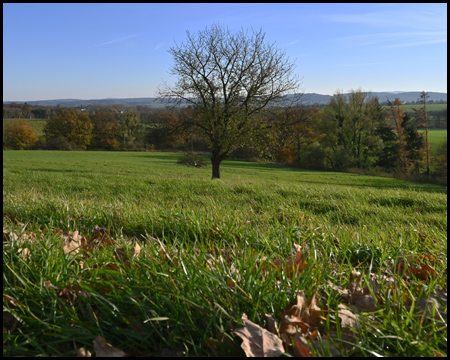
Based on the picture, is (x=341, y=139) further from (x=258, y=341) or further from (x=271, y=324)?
(x=258, y=341)

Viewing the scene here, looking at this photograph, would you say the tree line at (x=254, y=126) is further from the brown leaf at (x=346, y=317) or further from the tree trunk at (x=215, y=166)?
the brown leaf at (x=346, y=317)

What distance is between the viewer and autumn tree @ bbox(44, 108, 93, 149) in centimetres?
6969

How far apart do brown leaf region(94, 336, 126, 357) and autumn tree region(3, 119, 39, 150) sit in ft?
231

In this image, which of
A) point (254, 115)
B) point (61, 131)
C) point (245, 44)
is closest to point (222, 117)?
point (254, 115)

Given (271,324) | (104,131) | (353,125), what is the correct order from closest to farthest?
1. (271,324)
2. (353,125)
3. (104,131)

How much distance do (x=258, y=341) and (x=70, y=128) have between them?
248 feet

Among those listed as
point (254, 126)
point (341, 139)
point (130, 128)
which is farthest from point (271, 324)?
point (130, 128)

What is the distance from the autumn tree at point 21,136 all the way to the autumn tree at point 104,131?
1094cm

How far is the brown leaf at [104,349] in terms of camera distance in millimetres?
1702

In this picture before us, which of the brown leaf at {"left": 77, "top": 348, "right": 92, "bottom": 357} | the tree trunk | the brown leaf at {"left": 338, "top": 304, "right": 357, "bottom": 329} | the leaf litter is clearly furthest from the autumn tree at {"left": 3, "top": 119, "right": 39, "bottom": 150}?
the brown leaf at {"left": 338, "top": 304, "right": 357, "bottom": 329}

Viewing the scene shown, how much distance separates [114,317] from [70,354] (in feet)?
0.94

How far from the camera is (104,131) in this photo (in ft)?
247

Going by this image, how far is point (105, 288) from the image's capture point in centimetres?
226

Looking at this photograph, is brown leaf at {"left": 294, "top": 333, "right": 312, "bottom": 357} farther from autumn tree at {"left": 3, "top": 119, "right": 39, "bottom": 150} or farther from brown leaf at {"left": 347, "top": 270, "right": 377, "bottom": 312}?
autumn tree at {"left": 3, "top": 119, "right": 39, "bottom": 150}
